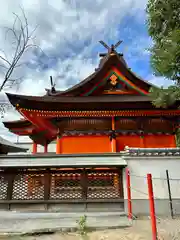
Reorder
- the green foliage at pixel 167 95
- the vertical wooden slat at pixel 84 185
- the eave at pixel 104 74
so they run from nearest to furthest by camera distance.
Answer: the green foliage at pixel 167 95 → the vertical wooden slat at pixel 84 185 → the eave at pixel 104 74

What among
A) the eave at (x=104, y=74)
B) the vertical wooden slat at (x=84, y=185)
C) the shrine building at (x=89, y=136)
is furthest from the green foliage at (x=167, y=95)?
the eave at (x=104, y=74)

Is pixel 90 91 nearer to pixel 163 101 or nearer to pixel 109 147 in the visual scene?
pixel 109 147

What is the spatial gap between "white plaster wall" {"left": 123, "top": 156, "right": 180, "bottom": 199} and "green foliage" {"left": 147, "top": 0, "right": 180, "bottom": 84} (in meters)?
2.50

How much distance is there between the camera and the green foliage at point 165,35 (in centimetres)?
436

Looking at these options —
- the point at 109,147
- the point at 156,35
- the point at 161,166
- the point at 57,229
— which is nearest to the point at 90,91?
the point at 109,147

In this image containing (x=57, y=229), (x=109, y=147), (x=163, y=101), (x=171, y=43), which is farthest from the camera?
(x=109, y=147)

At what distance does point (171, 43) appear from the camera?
4.42m

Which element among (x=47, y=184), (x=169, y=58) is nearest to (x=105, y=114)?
(x=47, y=184)

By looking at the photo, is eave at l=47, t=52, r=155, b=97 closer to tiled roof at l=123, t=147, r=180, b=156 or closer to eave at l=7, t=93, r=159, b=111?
eave at l=7, t=93, r=159, b=111

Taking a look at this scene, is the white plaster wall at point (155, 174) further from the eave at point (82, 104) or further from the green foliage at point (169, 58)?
the eave at point (82, 104)

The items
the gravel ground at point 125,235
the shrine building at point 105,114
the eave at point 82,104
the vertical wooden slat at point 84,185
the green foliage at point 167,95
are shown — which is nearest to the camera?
the gravel ground at point 125,235

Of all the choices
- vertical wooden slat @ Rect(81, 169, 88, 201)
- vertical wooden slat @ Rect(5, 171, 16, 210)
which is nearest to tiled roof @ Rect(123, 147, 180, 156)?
vertical wooden slat @ Rect(81, 169, 88, 201)

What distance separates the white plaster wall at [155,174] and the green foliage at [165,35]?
8.21 ft

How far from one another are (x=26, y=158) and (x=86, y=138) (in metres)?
3.35
